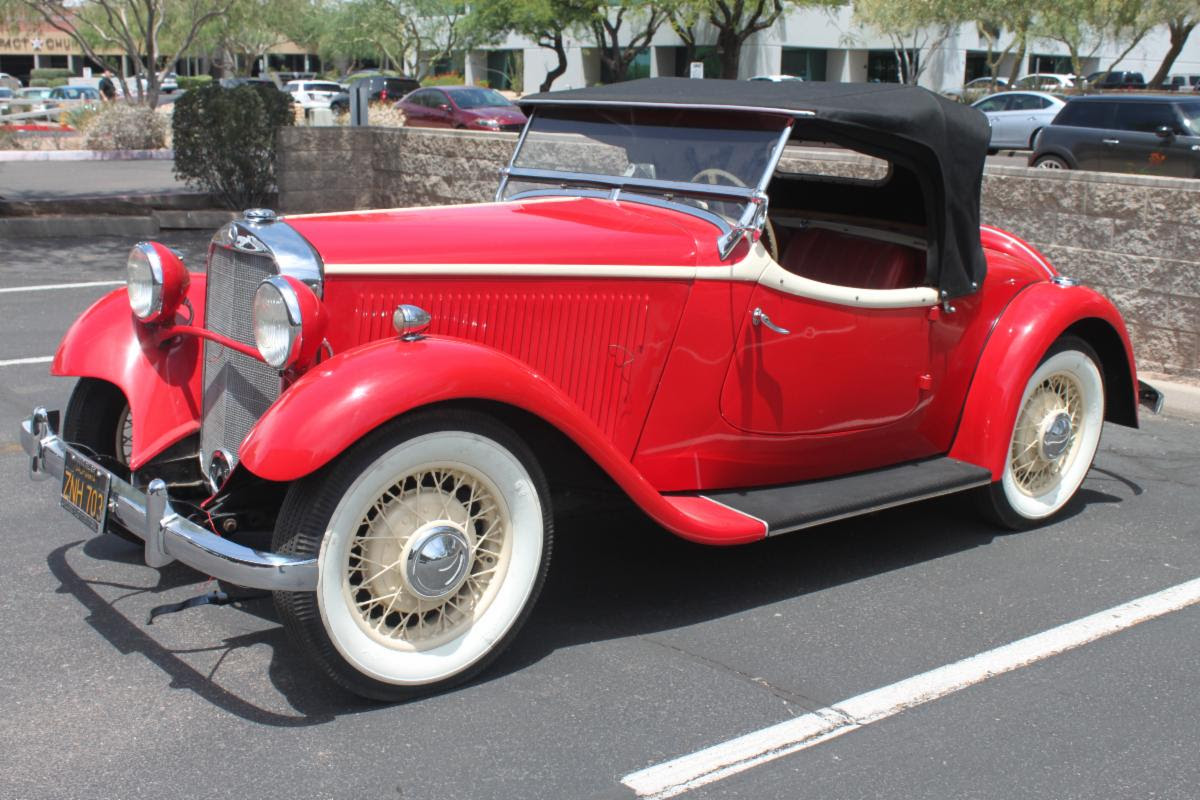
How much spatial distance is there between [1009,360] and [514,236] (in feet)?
7.32

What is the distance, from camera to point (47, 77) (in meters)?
68.0

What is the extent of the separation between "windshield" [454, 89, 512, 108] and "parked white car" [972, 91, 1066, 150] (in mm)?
10882

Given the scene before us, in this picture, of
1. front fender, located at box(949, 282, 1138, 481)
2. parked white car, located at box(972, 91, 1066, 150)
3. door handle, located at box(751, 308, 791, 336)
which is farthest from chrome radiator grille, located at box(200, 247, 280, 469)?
parked white car, located at box(972, 91, 1066, 150)

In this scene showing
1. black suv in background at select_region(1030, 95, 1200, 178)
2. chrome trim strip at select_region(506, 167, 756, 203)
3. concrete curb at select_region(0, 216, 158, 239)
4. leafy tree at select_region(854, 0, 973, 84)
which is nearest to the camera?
chrome trim strip at select_region(506, 167, 756, 203)

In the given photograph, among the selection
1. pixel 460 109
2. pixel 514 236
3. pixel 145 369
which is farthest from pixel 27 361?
pixel 460 109

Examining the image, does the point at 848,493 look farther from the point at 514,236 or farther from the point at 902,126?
the point at 514,236

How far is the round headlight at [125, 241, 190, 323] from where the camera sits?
418 centimetres

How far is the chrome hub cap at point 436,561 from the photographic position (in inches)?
138

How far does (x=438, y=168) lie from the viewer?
1244cm

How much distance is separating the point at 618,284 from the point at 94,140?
77.8 feet

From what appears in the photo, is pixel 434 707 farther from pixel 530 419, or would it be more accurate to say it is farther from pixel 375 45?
pixel 375 45

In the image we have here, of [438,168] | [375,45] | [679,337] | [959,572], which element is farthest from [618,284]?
[375,45]

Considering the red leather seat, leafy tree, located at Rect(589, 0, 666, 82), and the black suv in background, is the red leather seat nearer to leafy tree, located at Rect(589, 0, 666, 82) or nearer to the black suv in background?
the black suv in background

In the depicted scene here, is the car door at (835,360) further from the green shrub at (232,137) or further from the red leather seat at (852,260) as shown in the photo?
the green shrub at (232,137)
